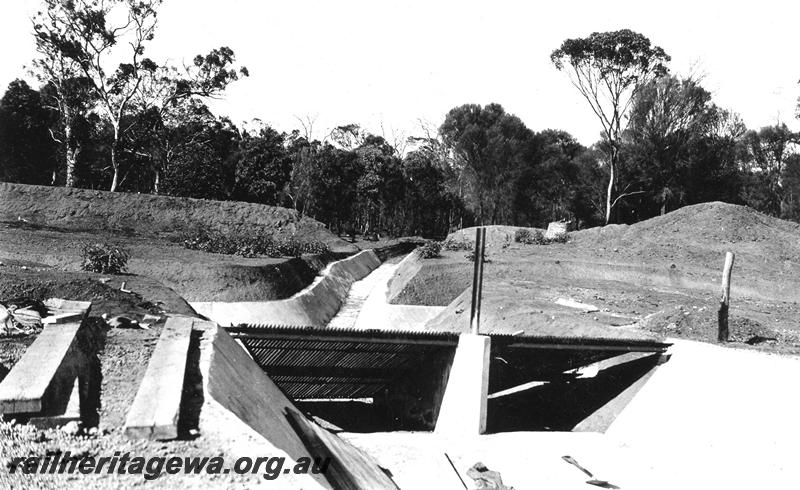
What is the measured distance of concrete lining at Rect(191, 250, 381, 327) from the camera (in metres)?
22.4

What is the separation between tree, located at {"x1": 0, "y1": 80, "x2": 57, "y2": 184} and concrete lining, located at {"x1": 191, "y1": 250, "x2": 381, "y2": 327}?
3374 centimetres

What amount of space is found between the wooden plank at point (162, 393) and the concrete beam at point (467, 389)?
6.85 m

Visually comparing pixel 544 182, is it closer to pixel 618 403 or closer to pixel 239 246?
pixel 239 246

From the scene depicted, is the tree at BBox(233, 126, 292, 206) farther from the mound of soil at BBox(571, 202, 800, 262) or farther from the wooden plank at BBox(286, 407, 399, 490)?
the wooden plank at BBox(286, 407, 399, 490)

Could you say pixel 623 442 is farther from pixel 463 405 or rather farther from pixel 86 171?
pixel 86 171

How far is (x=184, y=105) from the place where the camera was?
176ft

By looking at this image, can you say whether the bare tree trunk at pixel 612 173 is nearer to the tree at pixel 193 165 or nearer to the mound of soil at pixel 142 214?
the mound of soil at pixel 142 214

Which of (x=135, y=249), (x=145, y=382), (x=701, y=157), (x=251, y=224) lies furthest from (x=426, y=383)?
(x=701, y=157)

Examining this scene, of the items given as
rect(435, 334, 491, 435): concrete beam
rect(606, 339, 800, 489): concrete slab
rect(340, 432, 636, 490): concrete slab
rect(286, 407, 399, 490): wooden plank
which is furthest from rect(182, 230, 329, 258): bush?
rect(286, 407, 399, 490): wooden plank

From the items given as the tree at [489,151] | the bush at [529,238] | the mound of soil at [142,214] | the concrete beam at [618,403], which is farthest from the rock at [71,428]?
the tree at [489,151]

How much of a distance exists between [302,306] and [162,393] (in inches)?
746

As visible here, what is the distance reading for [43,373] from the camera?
7.16 metres

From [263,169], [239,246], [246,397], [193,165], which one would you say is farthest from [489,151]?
[246,397]

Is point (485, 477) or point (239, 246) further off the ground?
point (239, 246)
